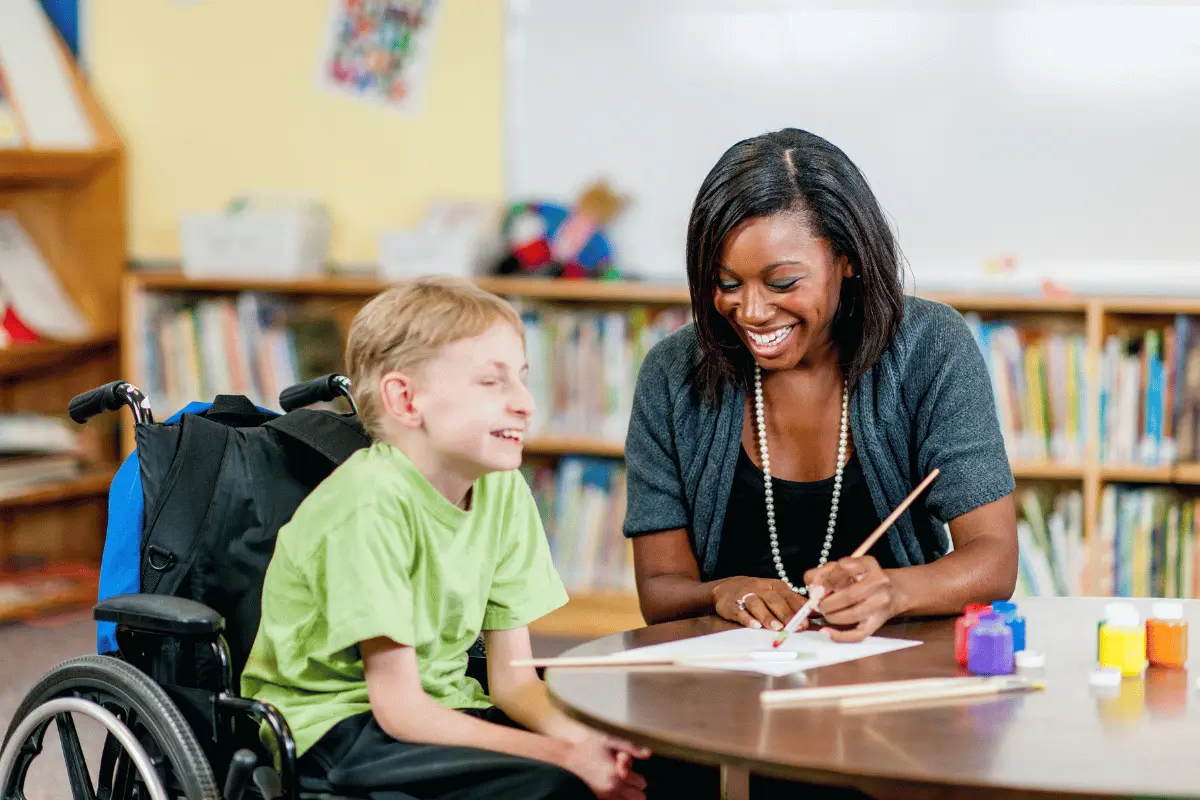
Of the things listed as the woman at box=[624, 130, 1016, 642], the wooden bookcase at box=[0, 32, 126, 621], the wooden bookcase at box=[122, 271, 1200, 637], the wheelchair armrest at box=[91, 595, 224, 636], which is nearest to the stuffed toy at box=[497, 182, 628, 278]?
the wooden bookcase at box=[122, 271, 1200, 637]

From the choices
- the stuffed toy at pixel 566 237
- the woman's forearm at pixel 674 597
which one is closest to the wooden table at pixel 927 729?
the woman's forearm at pixel 674 597

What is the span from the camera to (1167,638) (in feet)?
4.55

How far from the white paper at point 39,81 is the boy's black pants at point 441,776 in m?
2.85

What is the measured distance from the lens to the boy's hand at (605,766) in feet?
4.60

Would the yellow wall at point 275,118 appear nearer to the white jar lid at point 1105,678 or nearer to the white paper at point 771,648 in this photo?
the white paper at point 771,648

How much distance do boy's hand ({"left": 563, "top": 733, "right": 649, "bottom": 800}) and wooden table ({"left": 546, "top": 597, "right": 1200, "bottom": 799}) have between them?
0.30 ft

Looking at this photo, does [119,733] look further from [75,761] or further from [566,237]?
[566,237]

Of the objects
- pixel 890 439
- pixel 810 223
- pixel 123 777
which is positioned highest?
pixel 810 223

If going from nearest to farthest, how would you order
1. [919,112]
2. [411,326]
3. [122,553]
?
[411,326] → [122,553] → [919,112]

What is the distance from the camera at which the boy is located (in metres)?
1.42

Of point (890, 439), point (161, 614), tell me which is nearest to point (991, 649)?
point (890, 439)

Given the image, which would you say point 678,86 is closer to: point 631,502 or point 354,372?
point 631,502

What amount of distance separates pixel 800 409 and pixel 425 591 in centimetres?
60

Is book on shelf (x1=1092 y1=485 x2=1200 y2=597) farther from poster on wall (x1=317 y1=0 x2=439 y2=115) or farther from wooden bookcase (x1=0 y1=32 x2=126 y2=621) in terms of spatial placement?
wooden bookcase (x1=0 y1=32 x2=126 y2=621)
